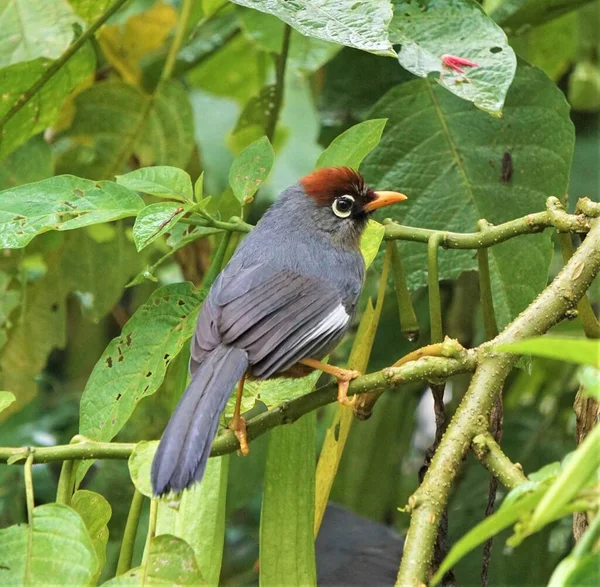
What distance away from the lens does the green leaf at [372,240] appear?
6.07ft

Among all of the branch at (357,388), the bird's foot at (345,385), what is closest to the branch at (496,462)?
the branch at (357,388)

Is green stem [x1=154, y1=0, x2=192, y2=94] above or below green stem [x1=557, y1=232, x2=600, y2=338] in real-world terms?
above

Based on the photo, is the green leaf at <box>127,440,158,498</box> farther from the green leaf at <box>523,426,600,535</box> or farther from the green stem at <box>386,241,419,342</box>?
the green leaf at <box>523,426,600,535</box>

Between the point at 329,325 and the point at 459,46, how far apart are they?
0.68m

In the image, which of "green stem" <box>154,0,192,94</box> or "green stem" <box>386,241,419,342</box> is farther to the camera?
"green stem" <box>154,0,192,94</box>

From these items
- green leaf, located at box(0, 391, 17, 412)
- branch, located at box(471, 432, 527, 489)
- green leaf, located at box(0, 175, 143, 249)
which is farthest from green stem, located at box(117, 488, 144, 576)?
branch, located at box(471, 432, 527, 489)

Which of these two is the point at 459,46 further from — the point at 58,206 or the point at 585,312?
the point at 58,206

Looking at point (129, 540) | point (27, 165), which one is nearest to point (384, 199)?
point (27, 165)

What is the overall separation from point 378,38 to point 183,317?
699 millimetres

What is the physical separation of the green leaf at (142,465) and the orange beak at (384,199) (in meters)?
1.11

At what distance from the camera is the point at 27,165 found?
2578 millimetres

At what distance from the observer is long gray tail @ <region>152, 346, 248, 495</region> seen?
4.55ft

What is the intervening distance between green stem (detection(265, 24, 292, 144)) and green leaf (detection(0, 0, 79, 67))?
570mm

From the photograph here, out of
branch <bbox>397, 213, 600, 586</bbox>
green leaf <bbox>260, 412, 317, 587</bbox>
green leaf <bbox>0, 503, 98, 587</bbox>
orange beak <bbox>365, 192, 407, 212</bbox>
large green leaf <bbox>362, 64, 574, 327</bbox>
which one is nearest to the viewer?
branch <bbox>397, 213, 600, 586</bbox>
